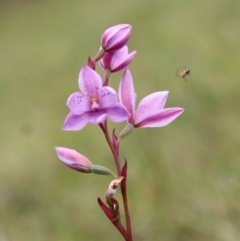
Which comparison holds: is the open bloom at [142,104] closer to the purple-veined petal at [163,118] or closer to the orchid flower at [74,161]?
the purple-veined petal at [163,118]

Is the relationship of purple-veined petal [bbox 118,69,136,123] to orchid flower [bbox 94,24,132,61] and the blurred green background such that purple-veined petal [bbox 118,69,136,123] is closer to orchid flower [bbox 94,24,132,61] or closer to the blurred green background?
orchid flower [bbox 94,24,132,61]

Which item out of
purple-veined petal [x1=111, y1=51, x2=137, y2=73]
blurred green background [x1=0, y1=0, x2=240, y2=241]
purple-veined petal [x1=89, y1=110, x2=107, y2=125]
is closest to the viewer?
purple-veined petal [x1=89, y1=110, x2=107, y2=125]

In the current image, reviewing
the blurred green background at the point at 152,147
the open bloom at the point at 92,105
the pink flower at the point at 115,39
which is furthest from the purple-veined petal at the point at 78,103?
the blurred green background at the point at 152,147

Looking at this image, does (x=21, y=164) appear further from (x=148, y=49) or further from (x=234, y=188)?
(x=148, y=49)

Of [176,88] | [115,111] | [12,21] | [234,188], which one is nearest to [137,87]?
[176,88]

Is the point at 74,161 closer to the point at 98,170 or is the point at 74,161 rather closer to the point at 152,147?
the point at 98,170

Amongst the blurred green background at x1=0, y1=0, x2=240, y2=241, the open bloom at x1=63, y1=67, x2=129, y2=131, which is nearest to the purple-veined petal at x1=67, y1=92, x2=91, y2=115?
the open bloom at x1=63, y1=67, x2=129, y2=131
